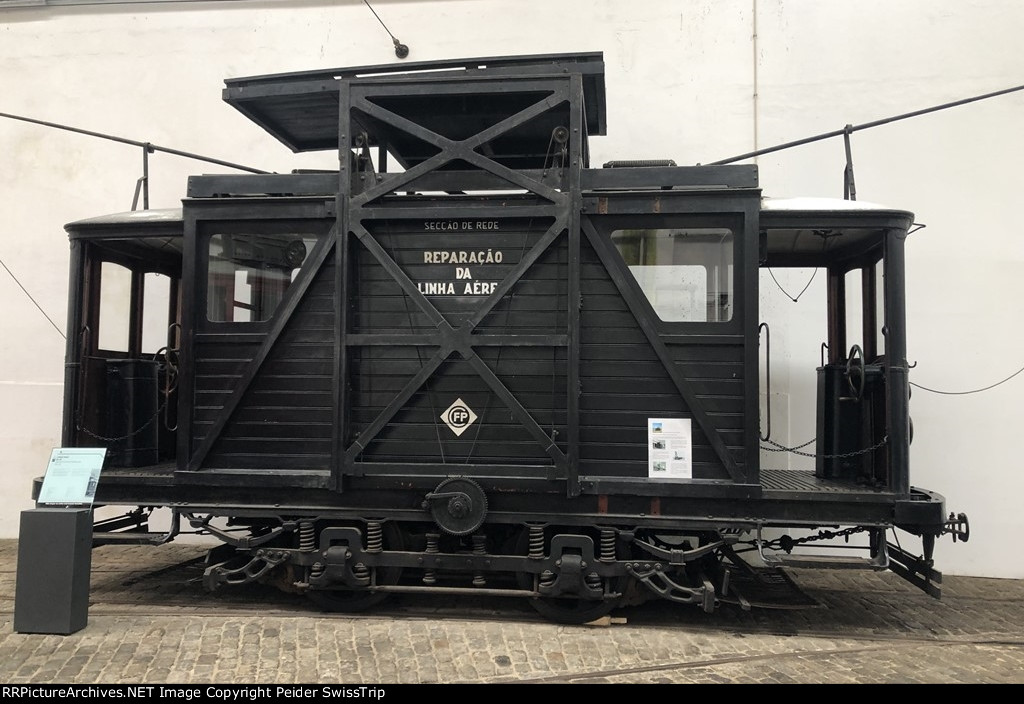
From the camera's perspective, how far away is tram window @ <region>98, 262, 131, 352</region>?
577 cm

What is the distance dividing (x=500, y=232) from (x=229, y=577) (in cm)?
317

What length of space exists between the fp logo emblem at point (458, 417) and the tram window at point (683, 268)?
1.47 metres

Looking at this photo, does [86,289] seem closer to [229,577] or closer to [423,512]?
[229,577]

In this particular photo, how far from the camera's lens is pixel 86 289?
535 centimetres

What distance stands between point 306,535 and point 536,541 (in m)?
Result: 1.64

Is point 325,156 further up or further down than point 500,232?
further up

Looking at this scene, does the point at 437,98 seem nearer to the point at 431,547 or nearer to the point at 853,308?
the point at 431,547

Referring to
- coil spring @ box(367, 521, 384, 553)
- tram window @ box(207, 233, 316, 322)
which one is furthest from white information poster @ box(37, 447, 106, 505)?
coil spring @ box(367, 521, 384, 553)

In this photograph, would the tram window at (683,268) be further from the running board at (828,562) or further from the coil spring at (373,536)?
the coil spring at (373,536)

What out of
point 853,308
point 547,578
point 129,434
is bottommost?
point 547,578

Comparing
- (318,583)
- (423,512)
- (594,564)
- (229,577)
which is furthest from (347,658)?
(594,564)

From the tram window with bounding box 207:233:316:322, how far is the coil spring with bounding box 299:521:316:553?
1519 mm

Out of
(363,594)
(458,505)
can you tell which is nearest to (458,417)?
(458,505)

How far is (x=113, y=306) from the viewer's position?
596 cm
